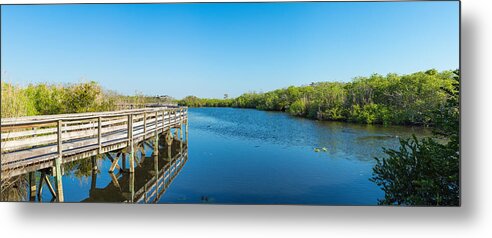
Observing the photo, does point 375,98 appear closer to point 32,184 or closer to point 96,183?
point 96,183

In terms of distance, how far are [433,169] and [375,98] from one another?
5.86 ft

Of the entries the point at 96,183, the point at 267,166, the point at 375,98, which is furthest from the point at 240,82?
the point at 96,183

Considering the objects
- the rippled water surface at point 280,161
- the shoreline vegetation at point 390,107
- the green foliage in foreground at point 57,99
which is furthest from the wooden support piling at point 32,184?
the rippled water surface at point 280,161

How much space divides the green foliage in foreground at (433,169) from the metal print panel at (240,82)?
10 mm

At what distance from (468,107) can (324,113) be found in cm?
327

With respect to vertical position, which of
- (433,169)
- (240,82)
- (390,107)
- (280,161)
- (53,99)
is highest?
(240,82)

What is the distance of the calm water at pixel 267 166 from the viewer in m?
3.84

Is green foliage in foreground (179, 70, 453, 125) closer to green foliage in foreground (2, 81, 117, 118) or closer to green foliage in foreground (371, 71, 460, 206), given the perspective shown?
green foliage in foreground (371, 71, 460, 206)

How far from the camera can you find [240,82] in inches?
173

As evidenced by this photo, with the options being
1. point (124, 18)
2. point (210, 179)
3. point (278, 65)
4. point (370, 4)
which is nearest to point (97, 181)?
point (210, 179)

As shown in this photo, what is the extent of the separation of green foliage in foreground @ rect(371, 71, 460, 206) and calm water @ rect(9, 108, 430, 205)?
55 cm

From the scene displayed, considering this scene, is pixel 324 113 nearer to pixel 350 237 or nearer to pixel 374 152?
pixel 374 152

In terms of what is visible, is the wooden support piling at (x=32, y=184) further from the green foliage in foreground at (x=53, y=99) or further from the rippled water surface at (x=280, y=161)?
the rippled water surface at (x=280, y=161)

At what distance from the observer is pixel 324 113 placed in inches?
250
